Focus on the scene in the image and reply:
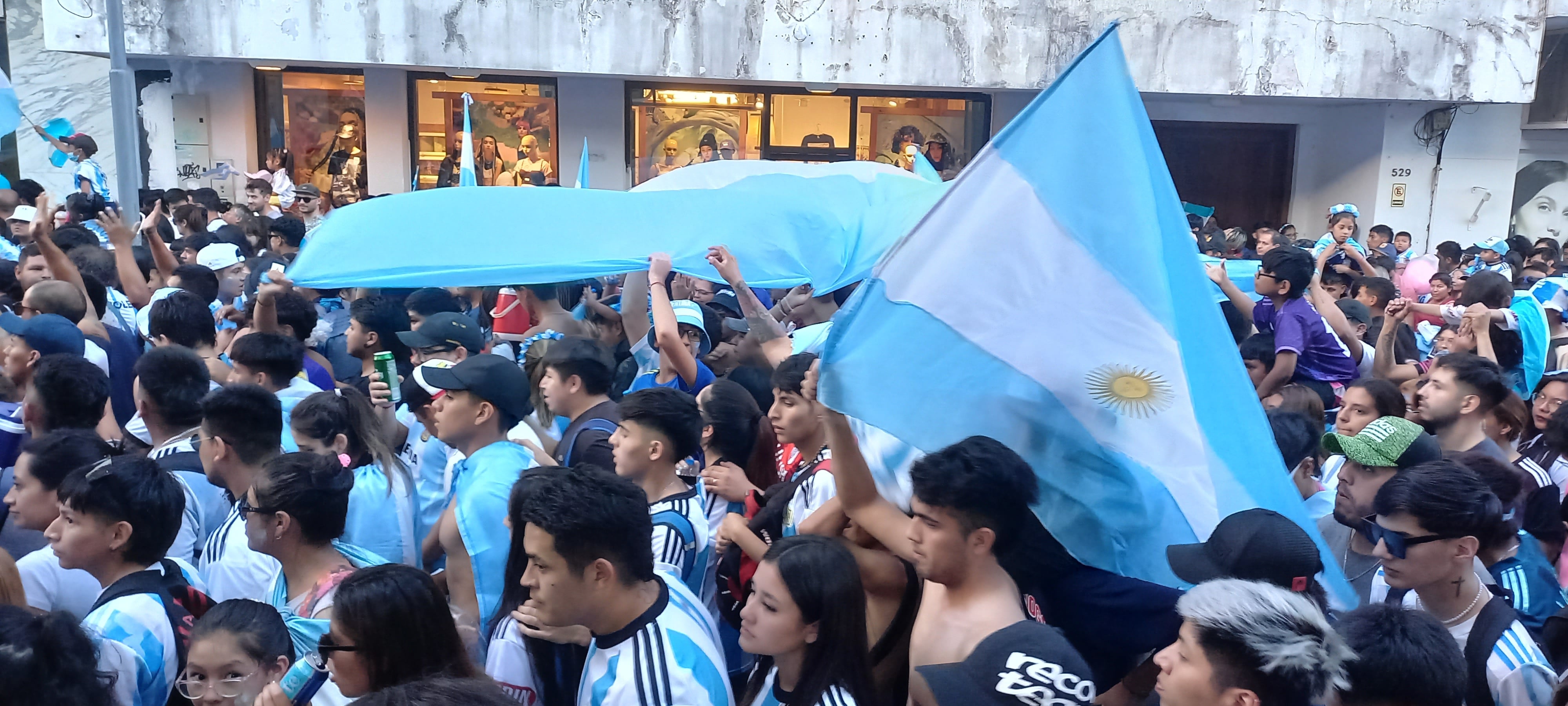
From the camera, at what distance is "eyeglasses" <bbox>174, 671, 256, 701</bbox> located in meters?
2.47

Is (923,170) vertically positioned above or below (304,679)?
above

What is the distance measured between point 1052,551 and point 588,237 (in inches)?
134

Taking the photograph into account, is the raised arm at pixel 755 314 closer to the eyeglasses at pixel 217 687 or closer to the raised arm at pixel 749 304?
the raised arm at pixel 749 304

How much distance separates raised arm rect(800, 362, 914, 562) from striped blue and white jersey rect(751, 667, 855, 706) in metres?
0.46

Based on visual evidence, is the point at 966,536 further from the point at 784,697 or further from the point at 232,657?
the point at 232,657

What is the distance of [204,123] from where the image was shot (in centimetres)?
1474

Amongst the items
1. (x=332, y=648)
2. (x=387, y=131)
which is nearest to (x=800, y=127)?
(x=387, y=131)

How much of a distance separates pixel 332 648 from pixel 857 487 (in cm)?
132

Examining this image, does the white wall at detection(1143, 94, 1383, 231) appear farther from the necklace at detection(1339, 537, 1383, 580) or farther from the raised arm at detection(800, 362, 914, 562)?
the raised arm at detection(800, 362, 914, 562)

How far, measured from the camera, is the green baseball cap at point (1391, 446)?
3.47 metres

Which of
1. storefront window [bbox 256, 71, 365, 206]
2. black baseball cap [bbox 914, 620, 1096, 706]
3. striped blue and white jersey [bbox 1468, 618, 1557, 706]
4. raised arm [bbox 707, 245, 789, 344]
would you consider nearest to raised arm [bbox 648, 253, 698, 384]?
raised arm [bbox 707, 245, 789, 344]

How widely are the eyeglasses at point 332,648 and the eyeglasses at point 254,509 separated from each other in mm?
718

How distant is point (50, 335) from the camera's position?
15.9ft

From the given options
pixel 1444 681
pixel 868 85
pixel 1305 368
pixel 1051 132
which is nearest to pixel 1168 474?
pixel 1444 681
